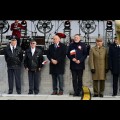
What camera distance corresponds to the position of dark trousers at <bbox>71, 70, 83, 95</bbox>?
1238 cm

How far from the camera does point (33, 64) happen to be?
12445 mm

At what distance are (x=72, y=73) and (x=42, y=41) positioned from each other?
255 inches

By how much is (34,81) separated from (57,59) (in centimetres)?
104

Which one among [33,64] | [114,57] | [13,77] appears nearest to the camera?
[114,57]

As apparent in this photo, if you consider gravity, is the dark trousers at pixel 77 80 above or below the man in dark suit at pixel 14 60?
below

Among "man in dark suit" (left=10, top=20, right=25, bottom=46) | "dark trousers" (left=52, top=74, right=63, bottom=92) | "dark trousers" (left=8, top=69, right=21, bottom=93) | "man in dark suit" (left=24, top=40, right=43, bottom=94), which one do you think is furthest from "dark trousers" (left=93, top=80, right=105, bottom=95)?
"man in dark suit" (left=10, top=20, right=25, bottom=46)

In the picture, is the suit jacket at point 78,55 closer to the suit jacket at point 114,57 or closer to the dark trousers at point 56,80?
the dark trousers at point 56,80

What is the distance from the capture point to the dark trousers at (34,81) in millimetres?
12641

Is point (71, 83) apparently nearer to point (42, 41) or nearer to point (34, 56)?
point (34, 56)

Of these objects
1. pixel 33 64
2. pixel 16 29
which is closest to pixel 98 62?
pixel 33 64

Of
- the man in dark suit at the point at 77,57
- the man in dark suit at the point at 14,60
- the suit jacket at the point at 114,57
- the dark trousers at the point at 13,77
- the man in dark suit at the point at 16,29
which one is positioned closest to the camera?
the suit jacket at the point at 114,57

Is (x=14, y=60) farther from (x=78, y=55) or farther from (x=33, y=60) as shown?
(x=78, y=55)

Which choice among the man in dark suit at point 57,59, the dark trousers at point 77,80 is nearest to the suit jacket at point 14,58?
the man in dark suit at point 57,59

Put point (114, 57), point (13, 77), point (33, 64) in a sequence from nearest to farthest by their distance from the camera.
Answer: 1. point (114, 57)
2. point (33, 64)
3. point (13, 77)
